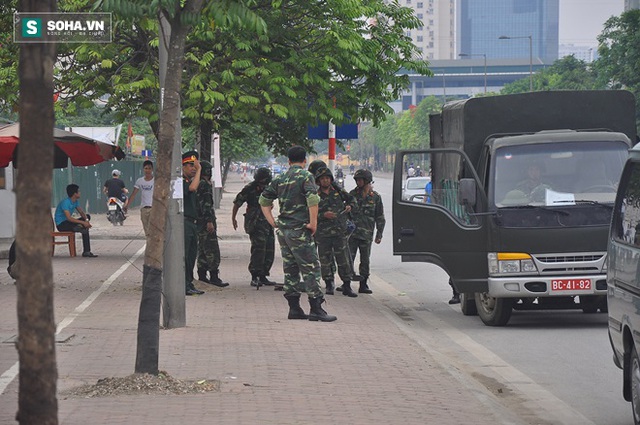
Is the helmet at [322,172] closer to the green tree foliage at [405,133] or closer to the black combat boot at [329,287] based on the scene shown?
the black combat boot at [329,287]

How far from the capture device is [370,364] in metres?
10.5

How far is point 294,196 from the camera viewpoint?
13.4 meters

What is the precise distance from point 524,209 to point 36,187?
32.0 feet

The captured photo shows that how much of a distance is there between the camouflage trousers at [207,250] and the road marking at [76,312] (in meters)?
1.45

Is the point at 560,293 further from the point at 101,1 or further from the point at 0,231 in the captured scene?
the point at 0,231

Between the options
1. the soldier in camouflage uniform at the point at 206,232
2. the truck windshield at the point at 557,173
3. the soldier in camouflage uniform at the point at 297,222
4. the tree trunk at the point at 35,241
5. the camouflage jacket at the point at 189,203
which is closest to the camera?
the tree trunk at the point at 35,241

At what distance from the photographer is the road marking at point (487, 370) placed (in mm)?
9133

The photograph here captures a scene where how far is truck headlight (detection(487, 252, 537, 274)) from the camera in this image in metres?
14.1

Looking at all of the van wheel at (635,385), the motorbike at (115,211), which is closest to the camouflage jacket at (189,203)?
the van wheel at (635,385)

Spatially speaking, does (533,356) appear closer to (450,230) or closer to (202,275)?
(450,230)

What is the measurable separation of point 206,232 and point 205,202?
1.90ft

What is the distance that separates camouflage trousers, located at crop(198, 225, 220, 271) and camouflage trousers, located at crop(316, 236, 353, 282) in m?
1.70

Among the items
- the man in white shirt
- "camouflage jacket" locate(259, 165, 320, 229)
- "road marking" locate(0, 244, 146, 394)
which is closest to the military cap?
"road marking" locate(0, 244, 146, 394)

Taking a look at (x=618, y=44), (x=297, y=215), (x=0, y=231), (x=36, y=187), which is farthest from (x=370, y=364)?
(x=618, y=44)
